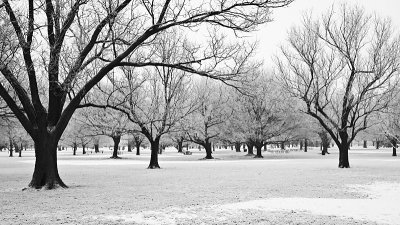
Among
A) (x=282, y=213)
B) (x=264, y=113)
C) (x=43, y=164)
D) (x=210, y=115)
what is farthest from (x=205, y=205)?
(x=264, y=113)

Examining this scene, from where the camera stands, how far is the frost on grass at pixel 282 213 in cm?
774

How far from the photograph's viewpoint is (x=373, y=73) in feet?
81.7

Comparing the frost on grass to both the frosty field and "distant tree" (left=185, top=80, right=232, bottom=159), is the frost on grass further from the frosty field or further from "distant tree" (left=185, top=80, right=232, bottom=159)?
"distant tree" (left=185, top=80, right=232, bottom=159)

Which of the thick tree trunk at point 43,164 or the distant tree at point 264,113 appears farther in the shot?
the distant tree at point 264,113

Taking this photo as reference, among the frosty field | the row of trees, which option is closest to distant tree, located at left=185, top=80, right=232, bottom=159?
the row of trees

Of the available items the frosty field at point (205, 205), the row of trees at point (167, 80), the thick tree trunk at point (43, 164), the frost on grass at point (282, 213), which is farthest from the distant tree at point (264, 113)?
the frost on grass at point (282, 213)

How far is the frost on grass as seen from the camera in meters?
7.74

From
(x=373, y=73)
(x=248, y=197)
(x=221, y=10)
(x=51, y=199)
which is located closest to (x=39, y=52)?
(x=51, y=199)

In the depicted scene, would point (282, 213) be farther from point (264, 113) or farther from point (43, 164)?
point (264, 113)

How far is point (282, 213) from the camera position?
8547mm

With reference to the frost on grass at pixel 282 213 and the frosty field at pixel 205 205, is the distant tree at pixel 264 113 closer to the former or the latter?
the frosty field at pixel 205 205

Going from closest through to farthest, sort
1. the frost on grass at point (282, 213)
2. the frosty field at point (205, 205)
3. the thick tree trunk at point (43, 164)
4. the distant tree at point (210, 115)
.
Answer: the frost on grass at point (282, 213)
the frosty field at point (205, 205)
the thick tree trunk at point (43, 164)
the distant tree at point (210, 115)

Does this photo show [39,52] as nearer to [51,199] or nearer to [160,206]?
[51,199]

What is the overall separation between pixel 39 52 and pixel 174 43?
12.6 meters
